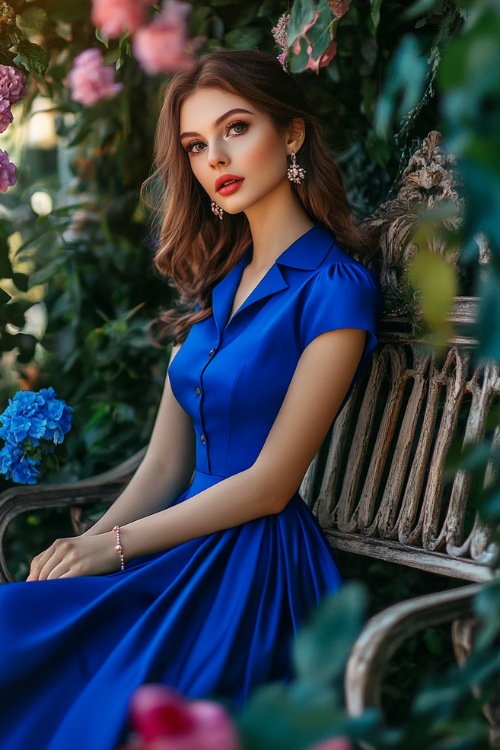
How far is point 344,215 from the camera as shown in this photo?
207 centimetres

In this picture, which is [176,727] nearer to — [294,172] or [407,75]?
[407,75]

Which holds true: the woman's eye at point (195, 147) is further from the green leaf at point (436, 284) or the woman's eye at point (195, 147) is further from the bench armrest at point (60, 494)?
the green leaf at point (436, 284)

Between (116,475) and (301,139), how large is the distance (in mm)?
978

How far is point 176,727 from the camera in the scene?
28.9 inches

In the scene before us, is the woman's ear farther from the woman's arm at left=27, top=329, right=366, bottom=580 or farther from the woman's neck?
the woman's arm at left=27, top=329, right=366, bottom=580

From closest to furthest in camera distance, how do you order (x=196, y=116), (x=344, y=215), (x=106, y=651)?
(x=106, y=651) → (x=196, y=116) → (x=344, y=215)

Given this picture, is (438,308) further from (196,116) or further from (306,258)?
(196,116)

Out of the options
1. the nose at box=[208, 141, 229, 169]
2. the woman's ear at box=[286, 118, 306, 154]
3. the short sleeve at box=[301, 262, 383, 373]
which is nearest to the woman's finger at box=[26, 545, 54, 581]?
the short sleeve at box=[301, 262, 383, 373]

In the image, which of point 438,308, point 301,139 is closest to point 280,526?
point 301,139

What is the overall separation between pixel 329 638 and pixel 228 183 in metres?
1.28

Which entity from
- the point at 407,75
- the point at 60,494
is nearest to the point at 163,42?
the point at 407,75

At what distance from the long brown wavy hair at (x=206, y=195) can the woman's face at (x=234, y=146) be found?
0.10 ft

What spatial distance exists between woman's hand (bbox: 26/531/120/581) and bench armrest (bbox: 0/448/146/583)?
258 millimetres

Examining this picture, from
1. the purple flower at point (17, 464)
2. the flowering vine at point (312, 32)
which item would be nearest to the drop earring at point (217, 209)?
the flowering vine at point (312, 32)
